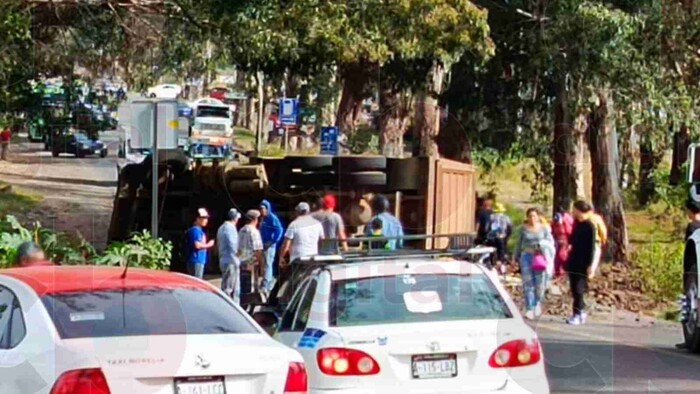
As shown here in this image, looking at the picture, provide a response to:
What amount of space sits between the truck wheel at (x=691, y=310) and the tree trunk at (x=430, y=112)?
784 cm

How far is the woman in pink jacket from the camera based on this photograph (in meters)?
17.5

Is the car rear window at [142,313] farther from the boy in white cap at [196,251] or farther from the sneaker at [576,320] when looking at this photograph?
the boy in white cap at [196,251]

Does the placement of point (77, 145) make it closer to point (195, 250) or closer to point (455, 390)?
point (195, 250)

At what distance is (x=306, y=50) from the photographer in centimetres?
1995

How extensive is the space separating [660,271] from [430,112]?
5.59 meters

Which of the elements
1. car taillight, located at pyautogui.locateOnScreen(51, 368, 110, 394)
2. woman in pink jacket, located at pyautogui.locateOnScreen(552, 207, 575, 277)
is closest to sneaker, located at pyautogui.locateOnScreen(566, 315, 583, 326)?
woman in pink jacket, located at pyautogui.locateOnScreen(552, 207, 575, 277)

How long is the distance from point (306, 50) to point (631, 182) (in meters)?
15.0

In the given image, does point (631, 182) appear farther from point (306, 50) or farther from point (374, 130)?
point (306, 50)

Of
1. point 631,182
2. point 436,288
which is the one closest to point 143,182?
point 631,182

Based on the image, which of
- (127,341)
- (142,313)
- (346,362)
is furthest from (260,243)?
(127,341)

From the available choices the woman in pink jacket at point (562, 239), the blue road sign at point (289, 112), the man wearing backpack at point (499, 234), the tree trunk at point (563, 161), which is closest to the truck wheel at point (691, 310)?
the woman in pink jacket at point (562, 239)

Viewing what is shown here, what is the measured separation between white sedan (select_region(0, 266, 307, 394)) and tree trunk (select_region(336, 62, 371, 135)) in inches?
559

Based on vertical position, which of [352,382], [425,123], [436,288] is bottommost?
[352,382]

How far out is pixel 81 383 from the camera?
274 inches
